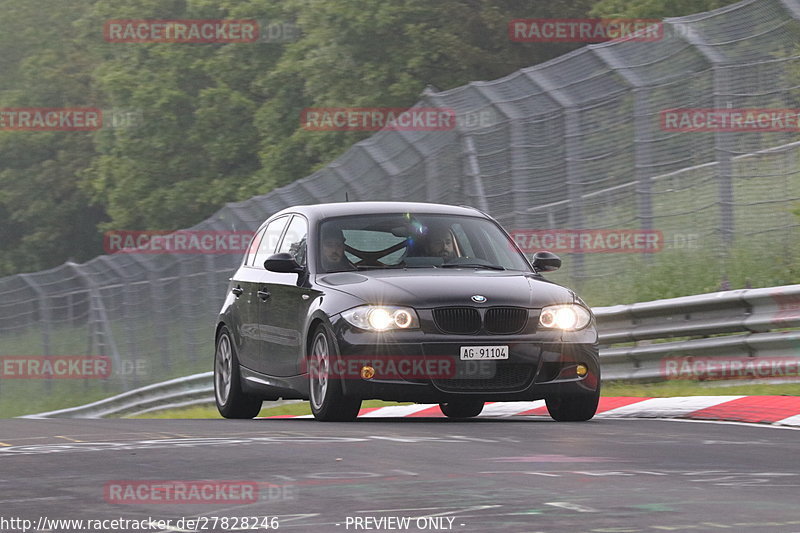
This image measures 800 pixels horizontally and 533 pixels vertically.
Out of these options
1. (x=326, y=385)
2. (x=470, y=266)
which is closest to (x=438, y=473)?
(x=326, y=385)

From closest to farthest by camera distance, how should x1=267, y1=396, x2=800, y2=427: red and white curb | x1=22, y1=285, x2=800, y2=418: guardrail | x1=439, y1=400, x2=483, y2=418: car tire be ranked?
1. x1=267, y1=396, x2=800, y2=427: red and white curb
2. x1=22, y1=285, x2=800, y2=418: guardrail
3. x1=439, y1=400, x2=483, y2=418: car tire

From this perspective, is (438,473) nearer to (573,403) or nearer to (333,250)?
(573,403)

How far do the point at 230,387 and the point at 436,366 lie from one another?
3174mm

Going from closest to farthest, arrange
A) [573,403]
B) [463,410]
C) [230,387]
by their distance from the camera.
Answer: [573,403], [463,410], [230,387]

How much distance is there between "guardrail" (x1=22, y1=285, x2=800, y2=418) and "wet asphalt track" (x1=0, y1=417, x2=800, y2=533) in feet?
7.40

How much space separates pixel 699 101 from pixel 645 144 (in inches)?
26.8

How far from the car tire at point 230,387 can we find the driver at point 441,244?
2235mm

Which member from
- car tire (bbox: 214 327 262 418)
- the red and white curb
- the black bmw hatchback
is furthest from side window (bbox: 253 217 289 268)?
the red and white curb

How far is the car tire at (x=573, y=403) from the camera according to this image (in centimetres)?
1173

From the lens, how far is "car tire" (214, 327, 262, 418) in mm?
14016

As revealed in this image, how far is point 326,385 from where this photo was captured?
463 inches

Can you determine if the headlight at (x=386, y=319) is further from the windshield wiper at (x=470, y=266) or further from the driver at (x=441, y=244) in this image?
the driver at (x=441, y=244)

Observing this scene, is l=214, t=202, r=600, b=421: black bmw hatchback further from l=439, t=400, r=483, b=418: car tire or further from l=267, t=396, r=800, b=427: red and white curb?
l=439, t=400, r=483, b=418: car tire

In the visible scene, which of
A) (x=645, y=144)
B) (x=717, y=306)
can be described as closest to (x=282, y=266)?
(x=717, y=306)
